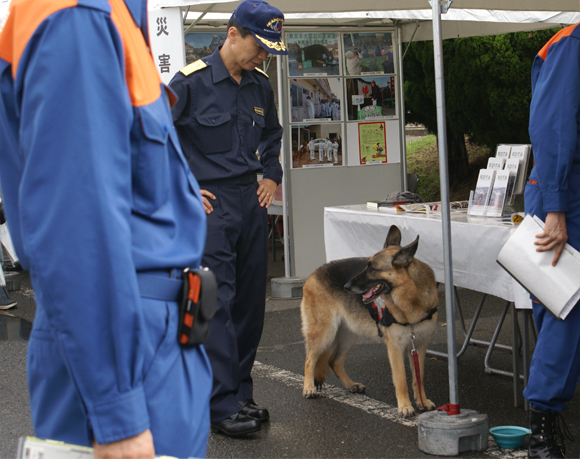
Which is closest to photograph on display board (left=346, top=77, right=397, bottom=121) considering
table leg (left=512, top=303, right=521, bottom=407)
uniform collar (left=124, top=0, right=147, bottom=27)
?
table leg (left=512, top=303, right=521, bottom=407)

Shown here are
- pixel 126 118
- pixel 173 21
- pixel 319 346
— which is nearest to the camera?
pixel 126 118

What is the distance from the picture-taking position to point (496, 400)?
3.95 meters

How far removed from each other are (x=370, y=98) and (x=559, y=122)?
492 cm

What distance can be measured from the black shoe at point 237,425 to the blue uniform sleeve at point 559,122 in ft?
6.17

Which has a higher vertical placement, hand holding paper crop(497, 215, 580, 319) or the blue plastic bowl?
hand holding paper crop(497, 215, 580, 319)

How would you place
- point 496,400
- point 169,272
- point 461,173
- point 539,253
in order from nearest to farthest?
point 169,272
point 539,253
point 496,400
point 461,173

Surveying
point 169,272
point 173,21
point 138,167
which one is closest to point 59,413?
point 169,272

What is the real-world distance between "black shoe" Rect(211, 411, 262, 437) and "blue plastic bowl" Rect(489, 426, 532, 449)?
1238 millimetres

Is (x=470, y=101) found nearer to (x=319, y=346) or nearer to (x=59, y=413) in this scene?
(x=319, y=346)

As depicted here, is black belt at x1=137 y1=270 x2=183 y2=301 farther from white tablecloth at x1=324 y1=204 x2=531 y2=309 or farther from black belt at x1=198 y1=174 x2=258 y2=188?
white tablecloth at x1=324 y1=204 x2=531 y2=309

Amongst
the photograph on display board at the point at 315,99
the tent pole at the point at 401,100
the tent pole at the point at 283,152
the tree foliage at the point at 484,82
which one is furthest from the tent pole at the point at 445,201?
the tree foliage at the point at 484,82

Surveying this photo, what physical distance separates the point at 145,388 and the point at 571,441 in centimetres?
262

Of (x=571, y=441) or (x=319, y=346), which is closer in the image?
(x=571, y=441)

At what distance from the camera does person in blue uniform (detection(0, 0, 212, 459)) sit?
3.25ft
